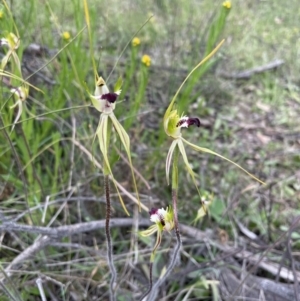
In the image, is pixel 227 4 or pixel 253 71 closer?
pixel 227 4

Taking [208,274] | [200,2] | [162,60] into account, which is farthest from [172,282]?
[200,2]

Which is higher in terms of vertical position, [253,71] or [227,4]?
[227,4]

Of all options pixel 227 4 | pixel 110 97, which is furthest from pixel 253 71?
pixel 110 97

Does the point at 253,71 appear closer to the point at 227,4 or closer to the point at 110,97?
the point at 227,4

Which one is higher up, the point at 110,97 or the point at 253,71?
the point at 110,97

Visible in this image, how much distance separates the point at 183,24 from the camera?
2.29m

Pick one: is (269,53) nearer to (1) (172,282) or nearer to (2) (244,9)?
(2) (244,9)

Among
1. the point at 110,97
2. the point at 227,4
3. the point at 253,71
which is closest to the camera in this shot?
the point at 110,97

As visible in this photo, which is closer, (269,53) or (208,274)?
(208,274)

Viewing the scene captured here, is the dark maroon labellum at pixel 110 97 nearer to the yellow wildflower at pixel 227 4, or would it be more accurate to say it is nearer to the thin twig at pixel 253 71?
the yellow wildflower at pixel 227 4

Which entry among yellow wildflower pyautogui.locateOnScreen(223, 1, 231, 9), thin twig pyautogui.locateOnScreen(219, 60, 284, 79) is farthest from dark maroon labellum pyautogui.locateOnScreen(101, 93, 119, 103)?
thin twig pyautogui.locateOnScreen(219, 60, 284, 79)

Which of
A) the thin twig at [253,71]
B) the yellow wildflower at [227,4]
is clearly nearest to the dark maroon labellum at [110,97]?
the yellow wildflower at [227,4]

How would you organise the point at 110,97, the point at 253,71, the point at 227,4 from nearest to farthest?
1. the point at 110,97
2. the point at 227,4
3. the point at 253,71

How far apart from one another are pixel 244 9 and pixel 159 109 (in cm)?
129
